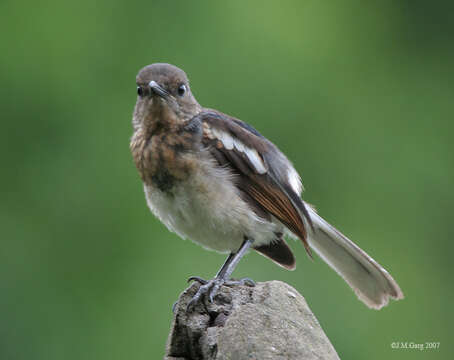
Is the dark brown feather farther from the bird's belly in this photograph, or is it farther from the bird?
the bird's belly

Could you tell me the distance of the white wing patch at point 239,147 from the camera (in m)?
5.48

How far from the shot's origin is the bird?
A: 5250 millimetres

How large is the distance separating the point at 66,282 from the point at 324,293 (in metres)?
2.42

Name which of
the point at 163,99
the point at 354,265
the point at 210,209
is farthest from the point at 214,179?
the point at 354,265

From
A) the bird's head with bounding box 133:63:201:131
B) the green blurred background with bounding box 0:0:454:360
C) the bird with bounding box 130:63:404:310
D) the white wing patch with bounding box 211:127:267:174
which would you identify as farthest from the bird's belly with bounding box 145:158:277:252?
the green blurred background with bounding box 0:0:454:360

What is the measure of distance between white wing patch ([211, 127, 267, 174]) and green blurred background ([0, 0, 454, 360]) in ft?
6.16

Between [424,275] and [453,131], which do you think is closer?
[424,275]

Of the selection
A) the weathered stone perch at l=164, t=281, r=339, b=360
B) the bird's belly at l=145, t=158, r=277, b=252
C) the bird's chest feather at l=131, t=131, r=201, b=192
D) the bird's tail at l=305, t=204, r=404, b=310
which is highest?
the bird's chest feather at l=131, t=131, r=201, b=192

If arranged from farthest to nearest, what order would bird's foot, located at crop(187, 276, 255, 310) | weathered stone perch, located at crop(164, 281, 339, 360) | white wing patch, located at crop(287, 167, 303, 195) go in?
white wing patch, located at crop(287, 167, 303, 195) < bird's foot, located at crop(187, 276, 255, 310) < weathered stone perch, located at crop(164, 281, 339, 360)

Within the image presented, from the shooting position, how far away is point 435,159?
9516 millimetres

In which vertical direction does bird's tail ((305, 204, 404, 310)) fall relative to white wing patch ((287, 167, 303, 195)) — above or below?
below

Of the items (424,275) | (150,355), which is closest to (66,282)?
(150,355)

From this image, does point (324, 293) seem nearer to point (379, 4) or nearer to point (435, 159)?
point (435, 159)

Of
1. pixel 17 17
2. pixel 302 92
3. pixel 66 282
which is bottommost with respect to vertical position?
pixel 66 282
